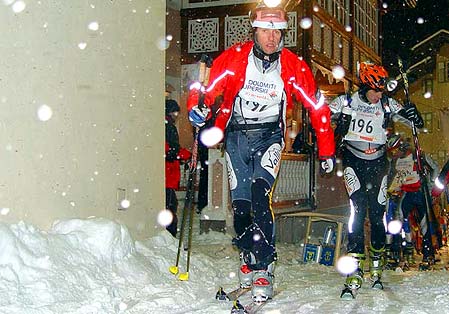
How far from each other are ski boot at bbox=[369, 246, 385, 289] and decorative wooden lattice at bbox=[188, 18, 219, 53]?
10.9 m

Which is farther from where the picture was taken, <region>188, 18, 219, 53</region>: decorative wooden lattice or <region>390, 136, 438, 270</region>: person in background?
<region>188, 18, 219, 53</region>: decorative wooden lattice

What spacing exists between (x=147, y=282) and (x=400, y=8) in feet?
89.2

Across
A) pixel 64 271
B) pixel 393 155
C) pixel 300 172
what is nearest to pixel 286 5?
pixel 300 172

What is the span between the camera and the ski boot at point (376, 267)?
5.94 m

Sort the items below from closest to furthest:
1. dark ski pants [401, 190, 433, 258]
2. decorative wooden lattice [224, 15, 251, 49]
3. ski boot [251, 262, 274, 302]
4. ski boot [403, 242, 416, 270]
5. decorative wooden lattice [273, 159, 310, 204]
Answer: ski boot [251, 262, 274, 302], ski boot [403, 242, 416, 270], dark ski pants [401, 190, 433, 258], decorative wooden lattice [273, 159, 310, 204], decorative wooden lattice [224, 15, 251, 49]

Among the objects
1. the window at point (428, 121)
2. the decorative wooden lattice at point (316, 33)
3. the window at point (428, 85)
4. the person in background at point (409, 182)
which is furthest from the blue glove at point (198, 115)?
the window at point (428, 85)

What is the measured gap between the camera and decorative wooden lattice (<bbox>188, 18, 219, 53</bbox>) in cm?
1631

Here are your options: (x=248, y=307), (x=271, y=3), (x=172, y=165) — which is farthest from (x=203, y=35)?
(x=248, y=307)

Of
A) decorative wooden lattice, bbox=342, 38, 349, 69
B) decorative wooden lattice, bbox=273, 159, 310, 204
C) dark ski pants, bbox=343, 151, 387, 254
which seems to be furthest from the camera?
decorative wooden lattice, bbox=342, 38, 349, 69

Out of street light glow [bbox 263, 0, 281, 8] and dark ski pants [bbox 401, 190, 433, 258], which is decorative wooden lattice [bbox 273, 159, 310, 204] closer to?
dark ski pants [bbox 401, 190, 433, 258]

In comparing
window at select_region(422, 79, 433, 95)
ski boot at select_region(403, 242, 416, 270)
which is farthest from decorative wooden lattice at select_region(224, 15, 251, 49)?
window at select_region(422, 79, 433, 95)

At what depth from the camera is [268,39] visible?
501 centimetres

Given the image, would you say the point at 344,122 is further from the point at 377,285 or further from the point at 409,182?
the point at 409,182

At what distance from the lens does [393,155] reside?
8961 mm
